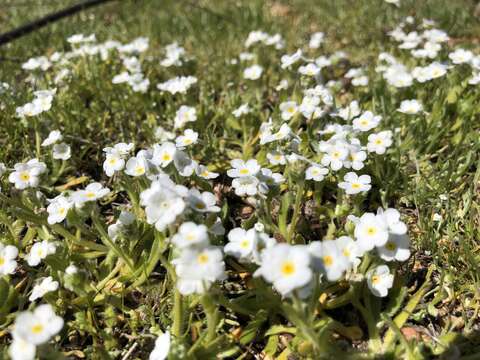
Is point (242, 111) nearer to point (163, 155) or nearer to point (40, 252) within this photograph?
point (163, 155)

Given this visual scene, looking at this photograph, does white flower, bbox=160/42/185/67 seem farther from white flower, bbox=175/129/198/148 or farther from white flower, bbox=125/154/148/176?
white flower, bbox=125/154/148/176

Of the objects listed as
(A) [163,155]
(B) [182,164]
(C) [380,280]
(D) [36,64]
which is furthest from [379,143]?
(D) [36,64]

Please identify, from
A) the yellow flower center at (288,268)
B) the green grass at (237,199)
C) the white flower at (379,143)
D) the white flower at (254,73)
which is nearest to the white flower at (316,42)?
the green grass at (237,199)

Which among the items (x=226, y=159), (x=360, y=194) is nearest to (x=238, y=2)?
(x=226, y=159)

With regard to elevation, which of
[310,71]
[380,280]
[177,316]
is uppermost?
[310,71]

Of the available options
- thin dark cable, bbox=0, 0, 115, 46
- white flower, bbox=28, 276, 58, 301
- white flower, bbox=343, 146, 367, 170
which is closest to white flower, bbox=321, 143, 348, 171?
white flower, bbox=343, 146, 367, 170

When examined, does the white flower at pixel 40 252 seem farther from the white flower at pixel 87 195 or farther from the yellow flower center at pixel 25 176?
the yellow flower center at pixel 25 176
